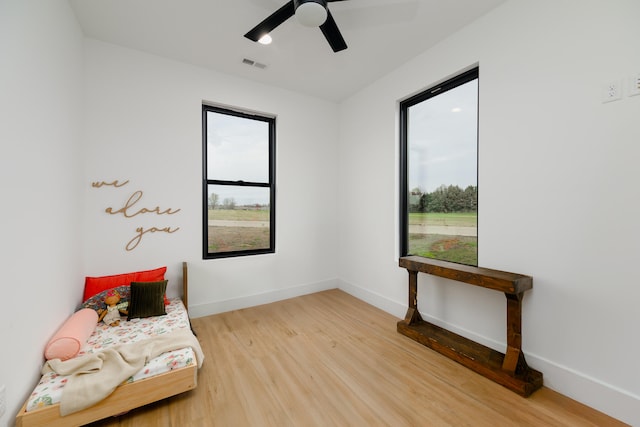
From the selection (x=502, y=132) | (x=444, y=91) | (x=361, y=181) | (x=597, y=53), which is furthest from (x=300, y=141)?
(x=597, y=53)

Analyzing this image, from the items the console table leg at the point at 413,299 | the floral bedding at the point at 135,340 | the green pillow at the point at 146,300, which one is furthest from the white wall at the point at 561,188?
the green pillow at the point at 146,300

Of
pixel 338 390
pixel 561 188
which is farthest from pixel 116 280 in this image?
pixel 561 188

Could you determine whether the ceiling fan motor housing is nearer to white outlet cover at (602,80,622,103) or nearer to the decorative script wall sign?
white outlet cover at (602,80,622,103)

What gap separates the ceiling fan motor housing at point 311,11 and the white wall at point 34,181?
5.05 ft

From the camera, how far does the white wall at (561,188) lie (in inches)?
63.8

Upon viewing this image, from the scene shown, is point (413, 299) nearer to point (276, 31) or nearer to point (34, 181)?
point (276, 31)

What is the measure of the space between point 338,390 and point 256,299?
1882 mm

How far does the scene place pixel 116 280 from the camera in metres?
2.60

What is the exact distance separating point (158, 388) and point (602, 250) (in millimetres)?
2998

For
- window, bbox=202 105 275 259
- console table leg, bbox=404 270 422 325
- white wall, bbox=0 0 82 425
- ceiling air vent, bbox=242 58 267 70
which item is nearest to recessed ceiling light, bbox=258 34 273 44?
ceiling air vent, bbox=242 58 267 70

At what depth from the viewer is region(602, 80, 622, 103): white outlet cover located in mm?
1637

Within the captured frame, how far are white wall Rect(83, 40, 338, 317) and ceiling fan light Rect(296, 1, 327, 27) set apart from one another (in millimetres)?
1780

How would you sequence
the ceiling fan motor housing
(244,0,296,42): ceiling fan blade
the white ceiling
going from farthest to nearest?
the white ceiling, (244,0,296,42): ceiling fan blade, the ceiling fan motor housing

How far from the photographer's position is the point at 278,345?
8.25 ft
